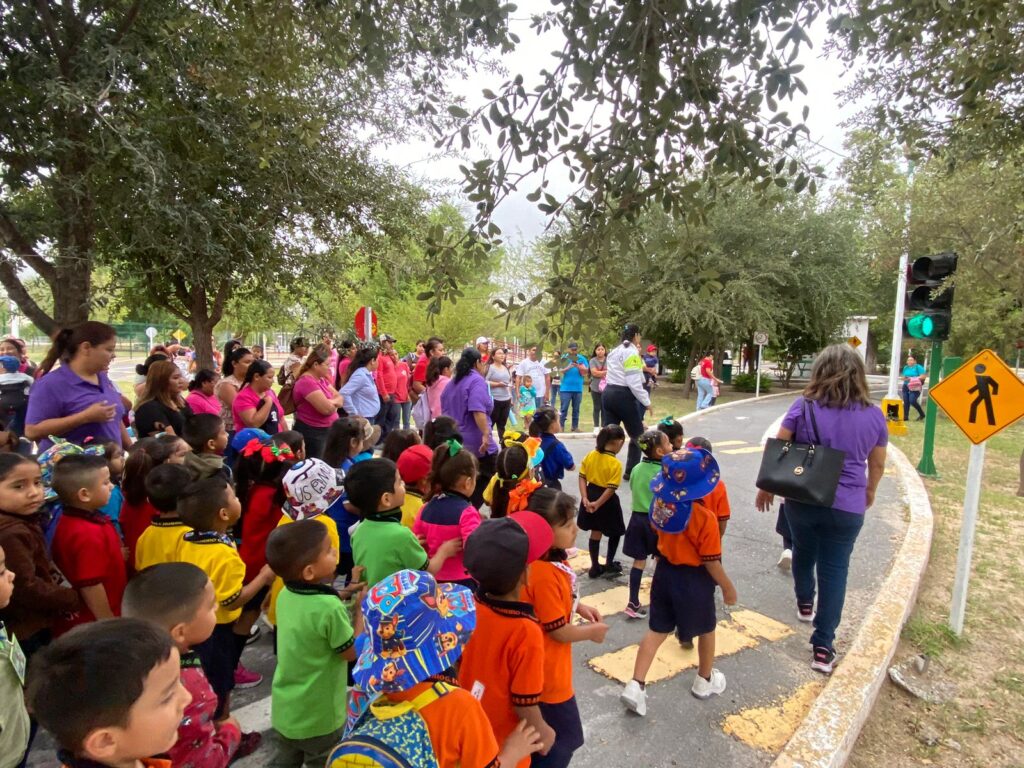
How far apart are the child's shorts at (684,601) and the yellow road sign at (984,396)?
2423 mm

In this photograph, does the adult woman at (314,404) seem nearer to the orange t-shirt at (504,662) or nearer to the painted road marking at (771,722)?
the orange t-shirt at (504,662)

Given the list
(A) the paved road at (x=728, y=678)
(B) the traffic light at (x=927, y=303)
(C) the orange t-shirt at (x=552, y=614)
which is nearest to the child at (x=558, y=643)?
(C) the orange t-shirt at (x=552, y=614)

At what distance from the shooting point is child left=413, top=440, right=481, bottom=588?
10.5 feet

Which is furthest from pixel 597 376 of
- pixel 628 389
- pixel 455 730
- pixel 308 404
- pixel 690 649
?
pixel 455 730

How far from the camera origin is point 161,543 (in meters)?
2.81

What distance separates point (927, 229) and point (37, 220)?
17.0 m

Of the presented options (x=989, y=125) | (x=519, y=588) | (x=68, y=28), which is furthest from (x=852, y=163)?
(x=68, y=28)

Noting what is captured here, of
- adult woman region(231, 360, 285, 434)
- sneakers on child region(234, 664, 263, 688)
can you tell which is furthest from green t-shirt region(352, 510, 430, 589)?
adult woman region(231, 360, 285, 434)

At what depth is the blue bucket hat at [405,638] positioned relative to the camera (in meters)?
1.50

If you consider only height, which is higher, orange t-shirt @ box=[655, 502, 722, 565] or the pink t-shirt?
the pink t-shirt

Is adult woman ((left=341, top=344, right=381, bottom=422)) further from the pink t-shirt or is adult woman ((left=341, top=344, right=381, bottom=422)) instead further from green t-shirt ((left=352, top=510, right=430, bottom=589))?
green t-shirt ((left=352, top=510, right=430, bottom=589))

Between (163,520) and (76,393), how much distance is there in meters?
1.45

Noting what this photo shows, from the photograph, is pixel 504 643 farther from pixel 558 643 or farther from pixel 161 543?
pixel 161 543

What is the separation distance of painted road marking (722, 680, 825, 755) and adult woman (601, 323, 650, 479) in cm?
399
